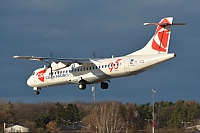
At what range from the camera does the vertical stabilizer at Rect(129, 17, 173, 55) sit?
73.4 metres

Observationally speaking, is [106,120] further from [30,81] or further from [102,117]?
[30,81]

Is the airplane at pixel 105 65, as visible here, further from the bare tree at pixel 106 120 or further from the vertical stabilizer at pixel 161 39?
the bare tree at pixel 106 120

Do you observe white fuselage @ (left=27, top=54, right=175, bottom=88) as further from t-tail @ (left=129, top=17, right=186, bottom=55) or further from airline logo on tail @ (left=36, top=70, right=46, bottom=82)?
t-tail @ (left=129, top=17, right=186, bottom=55)

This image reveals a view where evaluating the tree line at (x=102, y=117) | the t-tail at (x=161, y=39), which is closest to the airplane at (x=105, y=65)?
the t-tail at (x=161, y=39)

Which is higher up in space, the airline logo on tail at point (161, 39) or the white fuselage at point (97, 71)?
the airline logo on tail at point (161, 39)

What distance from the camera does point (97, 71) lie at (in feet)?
251

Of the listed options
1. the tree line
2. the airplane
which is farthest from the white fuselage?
the tree line

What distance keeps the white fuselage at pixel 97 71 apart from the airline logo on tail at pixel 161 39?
169cm

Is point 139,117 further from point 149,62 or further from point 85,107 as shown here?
point 149,62

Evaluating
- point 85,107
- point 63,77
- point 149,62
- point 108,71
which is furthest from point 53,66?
point 85,107

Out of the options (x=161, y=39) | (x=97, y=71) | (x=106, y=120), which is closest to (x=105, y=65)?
(x=97, y=71)

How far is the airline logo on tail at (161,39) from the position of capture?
73.5 metres

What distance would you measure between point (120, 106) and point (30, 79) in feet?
149

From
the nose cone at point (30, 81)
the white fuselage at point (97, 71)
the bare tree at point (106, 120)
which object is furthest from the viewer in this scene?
the bare tree at point (106, 120)
